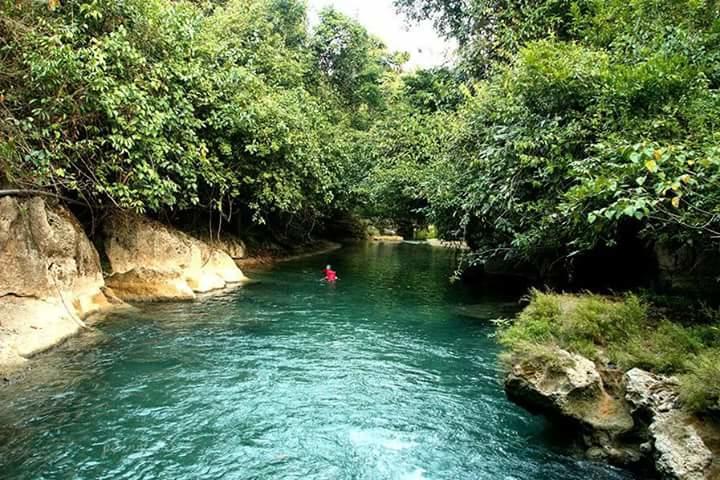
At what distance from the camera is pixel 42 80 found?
32.1ft

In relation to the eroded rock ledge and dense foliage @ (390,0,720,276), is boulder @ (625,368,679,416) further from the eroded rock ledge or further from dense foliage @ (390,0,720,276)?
dense foliage @ (390,0,720,276)

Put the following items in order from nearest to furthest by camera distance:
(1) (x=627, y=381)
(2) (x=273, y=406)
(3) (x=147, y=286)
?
(1) (x=627, y=381) → (2) (x=273, y=406) → (3) (x=147, y=286)

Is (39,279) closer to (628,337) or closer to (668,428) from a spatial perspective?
(628,337)

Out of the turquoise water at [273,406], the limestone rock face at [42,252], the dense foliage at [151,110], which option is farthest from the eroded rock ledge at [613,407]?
the limestone rock face at [42,252]

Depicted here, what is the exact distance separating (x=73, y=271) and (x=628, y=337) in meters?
11.8

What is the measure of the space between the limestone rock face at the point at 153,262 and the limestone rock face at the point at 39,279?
1.38m

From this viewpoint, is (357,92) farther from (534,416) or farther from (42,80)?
(534,416)

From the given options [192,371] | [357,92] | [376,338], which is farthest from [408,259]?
[192,371]

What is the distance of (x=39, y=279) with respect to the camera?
34.8 feet

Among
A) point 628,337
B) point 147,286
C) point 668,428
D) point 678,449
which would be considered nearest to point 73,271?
point 147,286

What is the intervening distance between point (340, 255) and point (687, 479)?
27.6 m

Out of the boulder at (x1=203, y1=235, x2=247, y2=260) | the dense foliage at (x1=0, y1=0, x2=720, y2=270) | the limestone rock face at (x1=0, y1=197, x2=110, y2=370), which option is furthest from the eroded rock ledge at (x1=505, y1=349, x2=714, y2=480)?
the boulder at (x1=203, y1=235, x2=247, y2=260)

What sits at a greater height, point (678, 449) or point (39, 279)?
point (39, 279)

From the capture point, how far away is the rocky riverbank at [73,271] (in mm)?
9680
